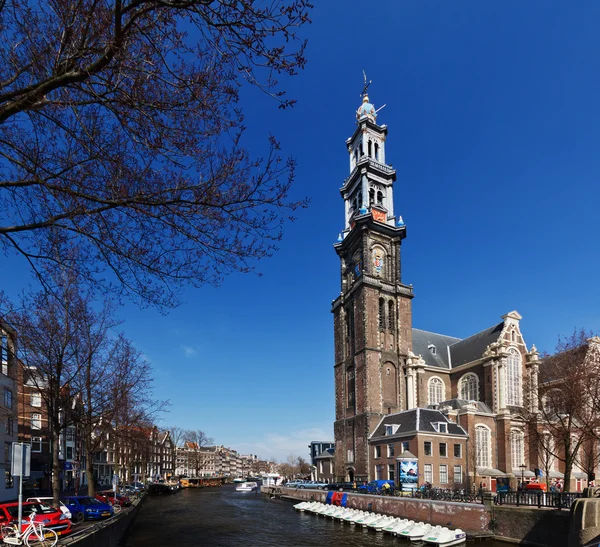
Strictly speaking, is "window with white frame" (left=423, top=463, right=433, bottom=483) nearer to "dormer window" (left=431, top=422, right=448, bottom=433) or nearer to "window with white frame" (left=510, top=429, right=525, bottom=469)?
"dormer window" (left=431, top=422, right=448, bottom=433)

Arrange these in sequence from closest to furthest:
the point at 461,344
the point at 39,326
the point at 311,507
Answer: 1. the point at 39,326
2. the point at 311,507
3. the point at 461,344

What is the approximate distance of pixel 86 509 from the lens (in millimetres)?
28672

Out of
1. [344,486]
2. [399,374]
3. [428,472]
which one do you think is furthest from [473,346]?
[344,486]

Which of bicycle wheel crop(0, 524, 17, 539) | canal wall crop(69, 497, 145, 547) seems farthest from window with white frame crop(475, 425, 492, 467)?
bicycle wheel crop(0, 524, 17, 539)

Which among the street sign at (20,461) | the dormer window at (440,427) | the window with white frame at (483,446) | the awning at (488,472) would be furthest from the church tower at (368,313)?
the street sign at (20,461)

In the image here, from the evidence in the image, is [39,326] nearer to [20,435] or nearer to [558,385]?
[20,435]

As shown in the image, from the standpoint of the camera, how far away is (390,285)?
7050 cm

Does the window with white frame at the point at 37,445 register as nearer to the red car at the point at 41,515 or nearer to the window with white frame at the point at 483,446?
the red car at the point at 41,515

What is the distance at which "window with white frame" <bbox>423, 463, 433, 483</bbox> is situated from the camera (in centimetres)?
5194

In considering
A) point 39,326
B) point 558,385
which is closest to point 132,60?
point 39,326

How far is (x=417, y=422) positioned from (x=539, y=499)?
26413mm

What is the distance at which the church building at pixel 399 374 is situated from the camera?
5600cm

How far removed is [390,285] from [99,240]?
6437 centimetres

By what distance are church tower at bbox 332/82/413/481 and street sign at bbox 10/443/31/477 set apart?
50.7m
